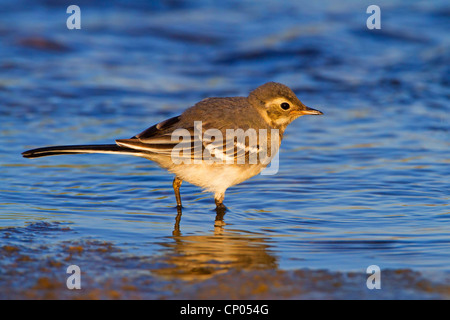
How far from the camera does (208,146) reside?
6.59m

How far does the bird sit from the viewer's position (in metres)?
6.48

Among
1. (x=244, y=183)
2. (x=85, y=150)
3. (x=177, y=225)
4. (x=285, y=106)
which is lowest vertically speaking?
(x=177, y=225)

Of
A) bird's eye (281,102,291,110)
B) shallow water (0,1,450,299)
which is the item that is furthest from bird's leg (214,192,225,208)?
bird's eye (281,102,291,110)

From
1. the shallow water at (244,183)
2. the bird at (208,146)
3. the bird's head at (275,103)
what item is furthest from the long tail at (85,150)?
the bird's head at (275,103)

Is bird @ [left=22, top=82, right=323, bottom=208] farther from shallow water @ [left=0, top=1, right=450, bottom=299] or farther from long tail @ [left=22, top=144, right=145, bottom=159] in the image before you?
shallow water @ [left=0, top=1, right=450, bottom=299]

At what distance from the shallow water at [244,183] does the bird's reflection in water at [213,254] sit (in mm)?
24

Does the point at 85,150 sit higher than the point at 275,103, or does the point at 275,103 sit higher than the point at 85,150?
the point at 275,103

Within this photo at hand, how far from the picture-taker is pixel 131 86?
12570mm

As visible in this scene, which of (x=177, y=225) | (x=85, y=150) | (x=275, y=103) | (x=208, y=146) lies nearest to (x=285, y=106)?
(x=275, y=103)

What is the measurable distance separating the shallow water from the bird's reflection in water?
0.08 ft

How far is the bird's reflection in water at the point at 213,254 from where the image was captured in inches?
203

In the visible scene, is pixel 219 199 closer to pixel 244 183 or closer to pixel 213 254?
pixel 244 183

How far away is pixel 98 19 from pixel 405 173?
409 inches

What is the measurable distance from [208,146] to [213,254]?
137cm
